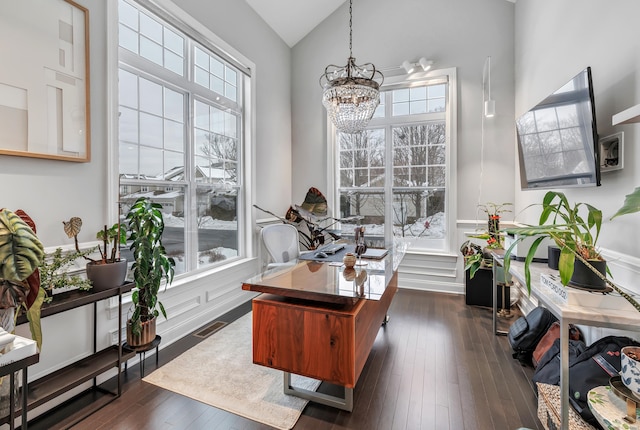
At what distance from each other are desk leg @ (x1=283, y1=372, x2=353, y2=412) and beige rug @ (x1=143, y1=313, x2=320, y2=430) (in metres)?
0.04

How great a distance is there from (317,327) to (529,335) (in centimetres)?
184

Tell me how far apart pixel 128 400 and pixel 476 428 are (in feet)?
7.08

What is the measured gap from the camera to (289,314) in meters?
1.79

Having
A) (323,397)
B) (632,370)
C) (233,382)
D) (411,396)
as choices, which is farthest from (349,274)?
(632,370)

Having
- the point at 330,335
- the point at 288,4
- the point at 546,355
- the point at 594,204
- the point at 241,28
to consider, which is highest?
the point at 288,4

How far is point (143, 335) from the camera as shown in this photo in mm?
2215

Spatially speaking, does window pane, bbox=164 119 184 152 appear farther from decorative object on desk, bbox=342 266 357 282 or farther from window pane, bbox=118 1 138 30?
decorative object on desk, bbox=342 266 357 282

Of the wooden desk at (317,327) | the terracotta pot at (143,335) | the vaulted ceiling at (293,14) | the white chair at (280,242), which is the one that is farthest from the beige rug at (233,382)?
the vaulted ceiling at (293,14)

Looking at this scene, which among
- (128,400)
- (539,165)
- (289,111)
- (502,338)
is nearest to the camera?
(128,400)

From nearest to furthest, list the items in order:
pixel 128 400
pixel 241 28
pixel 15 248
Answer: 1. pixel 15 248
2. pixel 128 400
3. pixel 241 28

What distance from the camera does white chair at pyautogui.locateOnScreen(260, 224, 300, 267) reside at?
→ 3.05m

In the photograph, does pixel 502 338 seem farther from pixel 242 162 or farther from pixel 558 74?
pixel 242 162

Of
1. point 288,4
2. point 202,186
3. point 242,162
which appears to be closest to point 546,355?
point 202,186

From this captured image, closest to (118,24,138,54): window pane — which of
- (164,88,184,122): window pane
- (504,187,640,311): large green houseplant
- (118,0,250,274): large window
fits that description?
(118,0,250,274): large window
